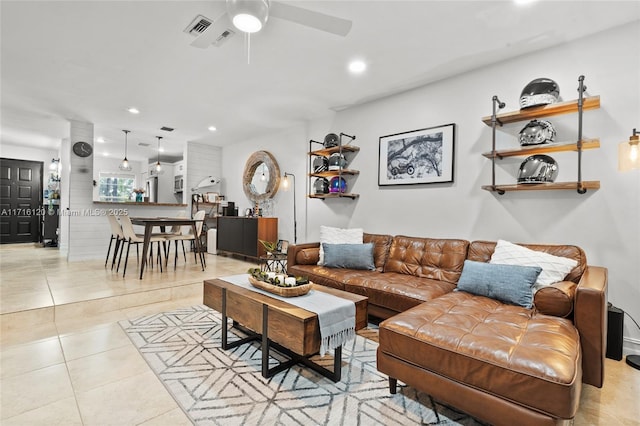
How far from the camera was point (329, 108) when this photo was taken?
4.65 m

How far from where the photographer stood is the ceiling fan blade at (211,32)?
204cm

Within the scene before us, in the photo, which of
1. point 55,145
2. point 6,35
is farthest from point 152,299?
point 55,145

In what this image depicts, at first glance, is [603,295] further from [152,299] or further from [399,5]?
[152,299]

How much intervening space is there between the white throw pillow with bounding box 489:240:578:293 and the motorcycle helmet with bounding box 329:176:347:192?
2245mm

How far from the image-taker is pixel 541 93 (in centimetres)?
271

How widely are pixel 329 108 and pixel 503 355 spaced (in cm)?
396

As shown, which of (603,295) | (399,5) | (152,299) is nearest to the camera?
(603,295)

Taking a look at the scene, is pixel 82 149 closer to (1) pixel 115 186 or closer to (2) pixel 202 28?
(2) pixel 202 28

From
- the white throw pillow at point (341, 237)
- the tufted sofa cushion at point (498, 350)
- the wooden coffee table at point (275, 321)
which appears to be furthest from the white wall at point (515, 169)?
the wooden coffee table at point (275, 321)

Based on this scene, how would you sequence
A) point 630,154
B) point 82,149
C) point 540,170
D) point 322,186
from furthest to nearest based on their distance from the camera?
point 82,149, point 322,186, point 540,170, point 630,154

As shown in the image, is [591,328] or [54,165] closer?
[591,328]

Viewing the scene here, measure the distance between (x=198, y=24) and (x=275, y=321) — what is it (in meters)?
2.49

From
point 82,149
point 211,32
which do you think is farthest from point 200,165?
point 211,32

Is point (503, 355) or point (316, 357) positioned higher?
point (503, 355)
